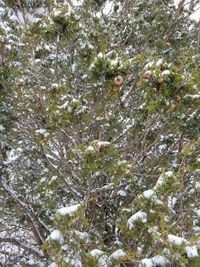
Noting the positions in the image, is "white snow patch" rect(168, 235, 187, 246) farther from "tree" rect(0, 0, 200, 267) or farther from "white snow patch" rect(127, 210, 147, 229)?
"white snow patch" rect(127, 210, 147, 229)

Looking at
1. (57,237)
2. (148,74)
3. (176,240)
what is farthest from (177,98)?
(57,237)

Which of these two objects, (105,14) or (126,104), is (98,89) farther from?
(105,14)

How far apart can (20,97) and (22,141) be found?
1173 mm

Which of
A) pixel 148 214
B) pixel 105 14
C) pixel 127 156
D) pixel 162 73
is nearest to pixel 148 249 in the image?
pixel 148 214

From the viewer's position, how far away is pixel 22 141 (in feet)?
19.3

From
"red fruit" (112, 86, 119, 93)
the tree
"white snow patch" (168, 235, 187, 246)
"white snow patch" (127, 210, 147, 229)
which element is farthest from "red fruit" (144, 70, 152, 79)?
"white snow patch" (168, 235, 187, 246)

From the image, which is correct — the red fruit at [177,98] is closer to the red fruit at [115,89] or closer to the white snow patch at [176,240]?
the red fruit at [115,89]

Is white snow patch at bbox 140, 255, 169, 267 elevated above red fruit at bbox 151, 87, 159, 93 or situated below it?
below

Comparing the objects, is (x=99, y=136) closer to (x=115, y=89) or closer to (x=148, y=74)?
(x=115, y=89)

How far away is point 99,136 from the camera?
16.3 feet

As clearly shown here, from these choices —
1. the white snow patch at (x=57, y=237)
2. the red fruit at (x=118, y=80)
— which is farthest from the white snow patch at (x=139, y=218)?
the red fruit at (x=118, y=80)

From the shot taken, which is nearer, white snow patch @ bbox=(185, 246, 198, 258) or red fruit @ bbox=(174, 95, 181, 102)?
white snow patch @ bbox=(185, 246, 198, 258)

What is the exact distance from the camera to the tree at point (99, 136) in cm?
342

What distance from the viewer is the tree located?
135 inches
